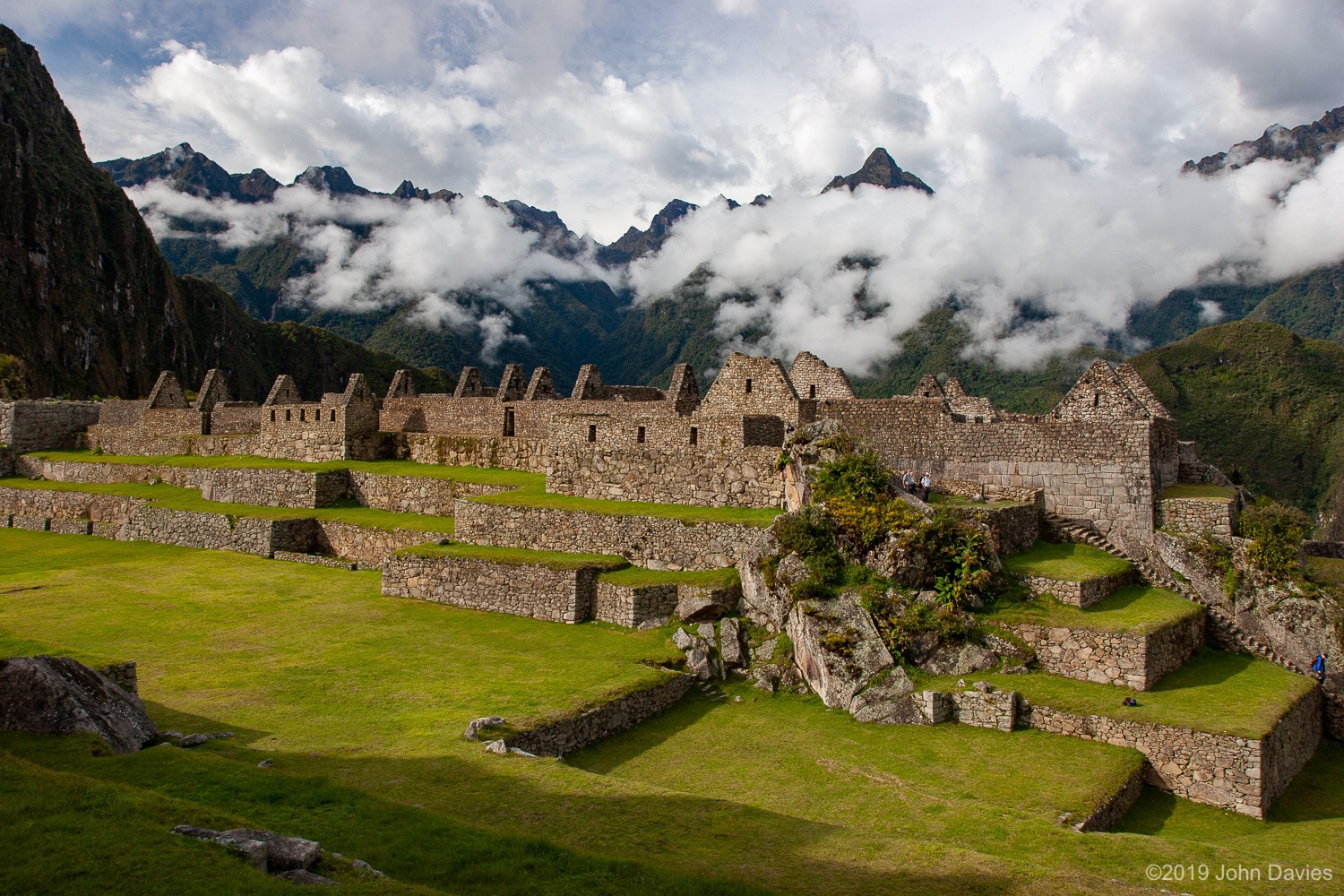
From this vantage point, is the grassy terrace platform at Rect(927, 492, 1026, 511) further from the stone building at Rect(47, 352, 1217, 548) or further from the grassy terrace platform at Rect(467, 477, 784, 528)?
the grassy terrace platform at Rect(467, 477, 784, 528)

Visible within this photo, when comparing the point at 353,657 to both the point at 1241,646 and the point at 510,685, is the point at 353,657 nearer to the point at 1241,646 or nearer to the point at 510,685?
the point at 510,685

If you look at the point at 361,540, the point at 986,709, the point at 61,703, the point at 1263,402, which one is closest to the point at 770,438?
the point at 986,709

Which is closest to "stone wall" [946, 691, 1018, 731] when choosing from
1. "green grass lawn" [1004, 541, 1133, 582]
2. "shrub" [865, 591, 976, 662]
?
"shrub" [865, 591, 976, 662]

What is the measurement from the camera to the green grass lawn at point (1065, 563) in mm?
14039

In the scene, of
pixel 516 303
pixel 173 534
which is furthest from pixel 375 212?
pixel 173 534

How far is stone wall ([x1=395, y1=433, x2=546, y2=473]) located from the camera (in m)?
25.3

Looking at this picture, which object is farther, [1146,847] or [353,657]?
[353,657]

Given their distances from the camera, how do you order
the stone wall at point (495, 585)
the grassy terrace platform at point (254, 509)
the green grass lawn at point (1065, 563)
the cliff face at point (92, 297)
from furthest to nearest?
the cliff face at point (92, 297) → the grassy terrace platform at point (254, 509) → the stone wall at point (495, 585) → the green grass lawn at point (1065, 563)

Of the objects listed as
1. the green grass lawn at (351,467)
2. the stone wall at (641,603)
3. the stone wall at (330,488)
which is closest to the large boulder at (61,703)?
the stone wall at (641,603)

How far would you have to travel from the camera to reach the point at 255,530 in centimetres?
2306

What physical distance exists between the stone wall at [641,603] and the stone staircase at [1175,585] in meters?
8.41

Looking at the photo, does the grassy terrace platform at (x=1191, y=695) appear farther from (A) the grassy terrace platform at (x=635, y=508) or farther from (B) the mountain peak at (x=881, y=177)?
(B) the mountain peak at (x=881, y=177)

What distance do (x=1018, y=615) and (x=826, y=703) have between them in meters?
3.59

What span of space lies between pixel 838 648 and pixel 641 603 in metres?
4.29
